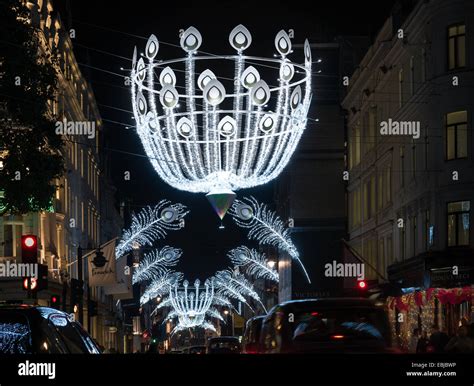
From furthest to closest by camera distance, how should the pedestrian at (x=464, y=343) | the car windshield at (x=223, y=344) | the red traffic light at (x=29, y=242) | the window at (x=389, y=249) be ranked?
the window at (x=389, y=249) → the car windshield at (x=223, y=344) → the red traffic light at (x=29, y=242) → the pedestrian at (x=464, y=343)

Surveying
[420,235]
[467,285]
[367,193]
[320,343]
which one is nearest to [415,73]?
[420,235]

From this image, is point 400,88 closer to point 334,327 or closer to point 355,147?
point 355,147

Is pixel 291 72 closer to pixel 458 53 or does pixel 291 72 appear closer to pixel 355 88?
pixel 458 53

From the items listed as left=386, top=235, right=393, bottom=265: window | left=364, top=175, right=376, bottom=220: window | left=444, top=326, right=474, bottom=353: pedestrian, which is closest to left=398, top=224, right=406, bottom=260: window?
left=386, top=235, right=393, bottom=265: window

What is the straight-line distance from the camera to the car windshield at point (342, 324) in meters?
14.2

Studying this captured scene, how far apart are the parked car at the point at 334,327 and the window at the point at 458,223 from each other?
90.9ft

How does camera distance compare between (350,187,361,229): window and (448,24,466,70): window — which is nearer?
(448,24,466,70): window

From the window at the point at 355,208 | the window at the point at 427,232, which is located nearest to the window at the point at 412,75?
the window at the point at 427,232

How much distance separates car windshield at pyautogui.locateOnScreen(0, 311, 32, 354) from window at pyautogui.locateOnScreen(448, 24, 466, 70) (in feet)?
115

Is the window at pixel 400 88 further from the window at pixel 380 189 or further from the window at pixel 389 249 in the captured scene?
the window at pixel 389 249

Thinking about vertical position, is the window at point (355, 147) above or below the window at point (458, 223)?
above

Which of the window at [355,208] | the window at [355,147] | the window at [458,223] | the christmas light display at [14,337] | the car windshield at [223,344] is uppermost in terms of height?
the window at [355,147]

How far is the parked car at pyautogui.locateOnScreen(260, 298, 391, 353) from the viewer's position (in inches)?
553

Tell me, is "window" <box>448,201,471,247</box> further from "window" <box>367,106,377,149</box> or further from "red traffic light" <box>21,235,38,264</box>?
"red traffic light" <box>21,235,38,264</box>
